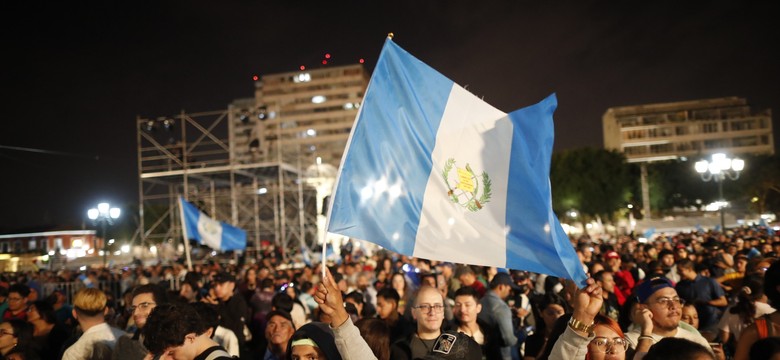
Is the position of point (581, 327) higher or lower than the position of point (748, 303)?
higher

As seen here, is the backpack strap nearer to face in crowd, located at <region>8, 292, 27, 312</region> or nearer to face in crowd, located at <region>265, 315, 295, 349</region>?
face in crowd, located at <region>265, 315, 295, 349</region>

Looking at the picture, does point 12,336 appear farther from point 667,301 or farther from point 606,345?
point 667,301

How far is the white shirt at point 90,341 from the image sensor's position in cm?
470

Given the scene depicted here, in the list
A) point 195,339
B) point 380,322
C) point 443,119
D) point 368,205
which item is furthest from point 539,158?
point 195,339

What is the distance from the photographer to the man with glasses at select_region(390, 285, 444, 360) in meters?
4.20

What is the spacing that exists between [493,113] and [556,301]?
1956mm

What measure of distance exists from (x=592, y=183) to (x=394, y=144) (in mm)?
60206

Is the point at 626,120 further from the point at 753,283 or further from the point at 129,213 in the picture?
the point at 753,283

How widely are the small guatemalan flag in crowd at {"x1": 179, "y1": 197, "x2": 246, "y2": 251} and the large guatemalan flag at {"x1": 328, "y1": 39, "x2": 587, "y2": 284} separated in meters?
11.6

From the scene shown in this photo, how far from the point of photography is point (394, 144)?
14.1 feet

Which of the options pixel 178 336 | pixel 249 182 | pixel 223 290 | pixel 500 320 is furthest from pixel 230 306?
pixel 249 182

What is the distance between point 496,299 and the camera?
5996 mm

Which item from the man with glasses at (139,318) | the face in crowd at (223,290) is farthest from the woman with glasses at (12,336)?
the face in crowd at (223,290)

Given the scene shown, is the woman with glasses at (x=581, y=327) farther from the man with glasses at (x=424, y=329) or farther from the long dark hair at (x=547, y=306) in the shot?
the long dark hair at (x=547, y=306)
